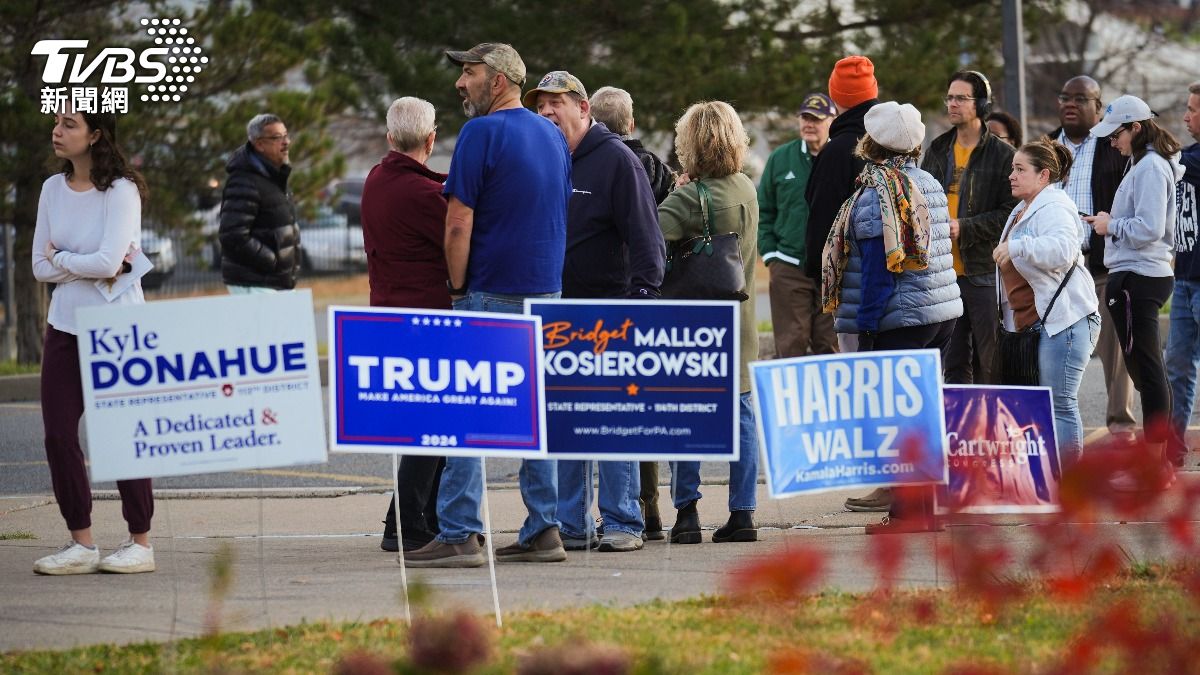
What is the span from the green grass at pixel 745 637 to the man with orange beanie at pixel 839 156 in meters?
2.88

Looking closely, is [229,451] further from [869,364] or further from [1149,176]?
[1149,176]

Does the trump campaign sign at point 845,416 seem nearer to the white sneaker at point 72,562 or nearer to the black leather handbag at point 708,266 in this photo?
the black leather handbag at point 708,266

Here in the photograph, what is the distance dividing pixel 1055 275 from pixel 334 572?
3589 millimetres

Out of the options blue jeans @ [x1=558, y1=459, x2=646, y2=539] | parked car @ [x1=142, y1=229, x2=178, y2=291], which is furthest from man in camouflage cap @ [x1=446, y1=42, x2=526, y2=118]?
parked car @ [x1=142, y1=229, x2=178, y2=291]

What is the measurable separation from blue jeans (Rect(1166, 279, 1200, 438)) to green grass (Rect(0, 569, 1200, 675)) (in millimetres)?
3450

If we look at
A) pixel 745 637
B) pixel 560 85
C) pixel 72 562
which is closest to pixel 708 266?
pixel 560 85

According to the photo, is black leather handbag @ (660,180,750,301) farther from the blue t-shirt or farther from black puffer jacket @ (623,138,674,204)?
the blue t-shirt

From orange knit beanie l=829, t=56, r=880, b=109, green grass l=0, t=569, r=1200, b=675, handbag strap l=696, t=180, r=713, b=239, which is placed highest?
orange knit beanie l=829, t=56, r=880, b=109

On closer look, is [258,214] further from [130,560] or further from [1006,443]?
[1006,443]

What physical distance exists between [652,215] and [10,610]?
121 inches

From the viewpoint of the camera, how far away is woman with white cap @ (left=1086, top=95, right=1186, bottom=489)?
9.23 meters

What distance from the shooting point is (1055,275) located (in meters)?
8.13

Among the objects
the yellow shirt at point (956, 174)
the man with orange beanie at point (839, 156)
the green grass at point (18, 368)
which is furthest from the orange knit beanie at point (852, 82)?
the green grass at point (18, 368)

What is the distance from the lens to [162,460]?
5828 millimetres
